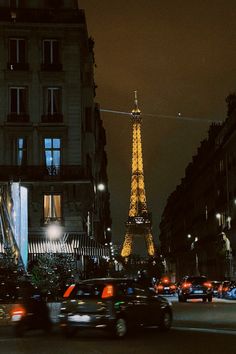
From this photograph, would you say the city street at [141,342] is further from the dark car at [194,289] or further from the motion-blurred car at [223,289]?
the motion-blurred car at [223,289]

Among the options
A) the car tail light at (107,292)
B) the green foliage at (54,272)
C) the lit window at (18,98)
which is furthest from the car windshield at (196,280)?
the car tail light at (107,292)

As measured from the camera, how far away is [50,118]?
5378 centimetres

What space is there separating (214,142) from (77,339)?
277ft

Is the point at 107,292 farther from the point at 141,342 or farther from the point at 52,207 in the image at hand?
the point at 52,207

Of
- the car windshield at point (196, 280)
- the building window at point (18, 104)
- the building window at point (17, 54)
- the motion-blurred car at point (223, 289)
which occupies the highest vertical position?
the building window at point (17, 54)

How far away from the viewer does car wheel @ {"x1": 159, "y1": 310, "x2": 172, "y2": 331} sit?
2253 centimetres

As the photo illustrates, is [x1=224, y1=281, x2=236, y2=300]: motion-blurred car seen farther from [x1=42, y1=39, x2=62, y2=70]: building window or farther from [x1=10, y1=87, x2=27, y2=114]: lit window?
[x1=42, y1=39, x2=62, y2=70]: building window

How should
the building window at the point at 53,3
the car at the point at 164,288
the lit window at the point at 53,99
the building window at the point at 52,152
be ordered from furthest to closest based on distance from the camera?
the car at the point at 164,288
the building window at the point at 53,3
the lit window at the point at 53,99
the building window at the point at 52,152

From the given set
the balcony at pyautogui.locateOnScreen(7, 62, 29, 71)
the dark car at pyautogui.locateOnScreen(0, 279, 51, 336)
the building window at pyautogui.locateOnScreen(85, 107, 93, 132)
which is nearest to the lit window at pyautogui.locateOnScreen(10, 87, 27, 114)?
the balcony at pyautogui.locateOnScreen(7, 62, 29, 71)

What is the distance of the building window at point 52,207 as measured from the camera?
53.3 m

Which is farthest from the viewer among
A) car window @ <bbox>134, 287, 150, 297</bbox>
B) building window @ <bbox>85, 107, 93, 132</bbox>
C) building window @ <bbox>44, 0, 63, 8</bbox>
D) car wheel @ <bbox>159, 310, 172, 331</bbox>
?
building window @ <bbox>85, 107, 93, 132</bbox>

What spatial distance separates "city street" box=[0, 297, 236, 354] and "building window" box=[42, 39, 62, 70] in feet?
106

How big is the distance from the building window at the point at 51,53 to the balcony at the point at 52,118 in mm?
3398

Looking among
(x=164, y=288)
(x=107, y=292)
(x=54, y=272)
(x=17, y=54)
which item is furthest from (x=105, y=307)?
(x=164, y=288)
